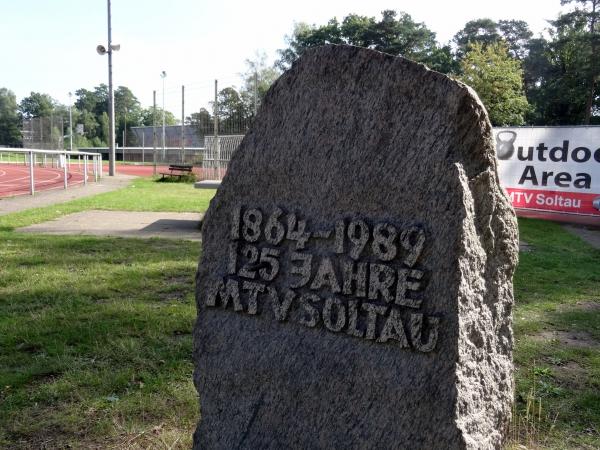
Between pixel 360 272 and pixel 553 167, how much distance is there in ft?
34.5

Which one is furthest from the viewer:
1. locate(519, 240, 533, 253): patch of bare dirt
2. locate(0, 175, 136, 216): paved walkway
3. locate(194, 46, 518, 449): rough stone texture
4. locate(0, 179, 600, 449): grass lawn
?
locate(0, 175, 136, 216): paved walkway

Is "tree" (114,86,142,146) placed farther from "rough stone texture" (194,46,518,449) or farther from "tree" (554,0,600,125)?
"rough stone texture" (194,46,518,449)

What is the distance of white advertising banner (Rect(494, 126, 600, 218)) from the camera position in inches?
441

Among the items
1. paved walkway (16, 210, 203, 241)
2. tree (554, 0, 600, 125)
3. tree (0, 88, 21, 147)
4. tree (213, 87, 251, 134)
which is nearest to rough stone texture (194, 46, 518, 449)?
paved walkway (16, 210, 203, 241)

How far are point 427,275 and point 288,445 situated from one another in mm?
985

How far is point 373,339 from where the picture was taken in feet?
7.74

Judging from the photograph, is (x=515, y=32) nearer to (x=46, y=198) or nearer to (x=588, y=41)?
(x=588, y=41)

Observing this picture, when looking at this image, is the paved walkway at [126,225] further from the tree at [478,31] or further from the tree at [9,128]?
the tree at [9,128]

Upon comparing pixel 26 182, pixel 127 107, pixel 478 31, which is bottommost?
pixel 26 182

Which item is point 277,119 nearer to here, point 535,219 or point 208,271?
point 208,271

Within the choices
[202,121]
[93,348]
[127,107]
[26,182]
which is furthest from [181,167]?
[127,107]

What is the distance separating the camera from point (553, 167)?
11641 mm

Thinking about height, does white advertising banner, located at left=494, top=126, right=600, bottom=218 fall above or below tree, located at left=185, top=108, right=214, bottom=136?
below

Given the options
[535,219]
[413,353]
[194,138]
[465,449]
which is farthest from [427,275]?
[194,138]
